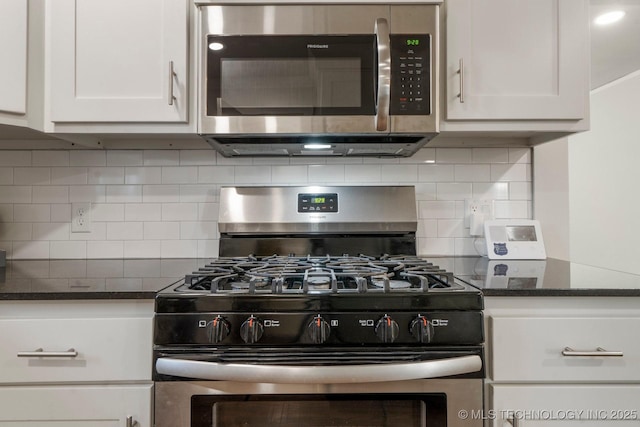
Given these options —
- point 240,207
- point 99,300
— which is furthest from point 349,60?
point 99,300

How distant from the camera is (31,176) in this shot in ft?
5.10

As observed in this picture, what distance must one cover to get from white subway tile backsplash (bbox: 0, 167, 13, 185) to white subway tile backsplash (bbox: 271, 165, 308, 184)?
3.39 feet

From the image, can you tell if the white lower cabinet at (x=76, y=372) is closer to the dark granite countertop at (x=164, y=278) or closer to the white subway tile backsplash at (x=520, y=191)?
the dark granite countertop at (x=164, y=278)

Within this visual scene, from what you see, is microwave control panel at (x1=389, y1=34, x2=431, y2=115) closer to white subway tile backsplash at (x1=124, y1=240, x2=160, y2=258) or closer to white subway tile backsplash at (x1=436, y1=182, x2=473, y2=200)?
white subway tile backsplash at (x1=436, y1=182, x2=473, y2=200)

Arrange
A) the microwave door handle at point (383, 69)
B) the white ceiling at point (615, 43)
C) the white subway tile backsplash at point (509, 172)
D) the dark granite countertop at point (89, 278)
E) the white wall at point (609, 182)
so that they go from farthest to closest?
the white wall at point (609, 182) < the white ceiling at point (615, 43) < the white subway tile backsplash at point (509, 172) < the microwave door handle at point (383, 69) < the dark granite countertop at point (89, 278)

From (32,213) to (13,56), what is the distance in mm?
631

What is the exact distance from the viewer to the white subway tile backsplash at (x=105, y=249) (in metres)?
1.56

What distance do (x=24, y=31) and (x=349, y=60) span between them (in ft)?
3.33

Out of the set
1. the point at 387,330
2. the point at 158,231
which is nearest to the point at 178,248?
the point at 158,231

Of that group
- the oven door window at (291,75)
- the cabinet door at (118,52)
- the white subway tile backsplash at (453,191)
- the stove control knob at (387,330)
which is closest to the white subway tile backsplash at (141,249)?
the cabinet door at (118,52)

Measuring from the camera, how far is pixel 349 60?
1.23 metres

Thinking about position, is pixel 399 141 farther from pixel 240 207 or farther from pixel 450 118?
pixel 240 207

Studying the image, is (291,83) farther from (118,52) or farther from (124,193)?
(124,193)

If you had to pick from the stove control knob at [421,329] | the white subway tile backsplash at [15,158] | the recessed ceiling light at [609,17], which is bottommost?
the stove control knob at [421,329]
